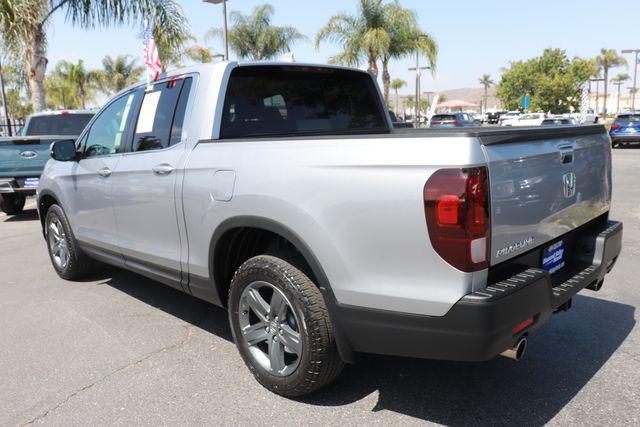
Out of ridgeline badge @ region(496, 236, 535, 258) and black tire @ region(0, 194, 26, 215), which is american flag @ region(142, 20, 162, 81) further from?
black tire @ region(0, 194, 26, 215)

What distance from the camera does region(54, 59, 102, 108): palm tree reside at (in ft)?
145

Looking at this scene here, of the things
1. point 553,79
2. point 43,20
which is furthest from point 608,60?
point 43,20

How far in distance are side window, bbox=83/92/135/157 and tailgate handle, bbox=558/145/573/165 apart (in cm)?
307

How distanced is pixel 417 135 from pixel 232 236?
1.31 metres

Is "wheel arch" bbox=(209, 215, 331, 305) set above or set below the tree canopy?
below

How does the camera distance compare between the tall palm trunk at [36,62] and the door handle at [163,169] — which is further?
the tall palm trunk at [36,62]

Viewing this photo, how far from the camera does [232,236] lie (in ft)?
10.2

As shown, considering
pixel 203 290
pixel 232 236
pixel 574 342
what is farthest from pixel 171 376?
pixel 574 342

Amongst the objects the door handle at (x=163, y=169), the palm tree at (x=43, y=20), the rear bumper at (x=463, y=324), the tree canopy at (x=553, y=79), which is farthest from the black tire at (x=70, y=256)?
the tree canopy at (x=553, y=79)

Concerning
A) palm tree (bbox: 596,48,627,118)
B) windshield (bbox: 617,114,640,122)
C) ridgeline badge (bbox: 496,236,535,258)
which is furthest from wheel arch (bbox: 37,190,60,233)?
palm tree (bbox: 596,48,627,118)

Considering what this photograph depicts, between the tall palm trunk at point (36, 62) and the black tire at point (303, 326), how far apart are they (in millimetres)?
13898

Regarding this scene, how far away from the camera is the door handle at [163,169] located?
11.2 ft

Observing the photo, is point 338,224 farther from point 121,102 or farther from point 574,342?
point 121,102

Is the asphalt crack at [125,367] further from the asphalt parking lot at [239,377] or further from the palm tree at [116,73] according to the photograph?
the palm tree at [116,73]
